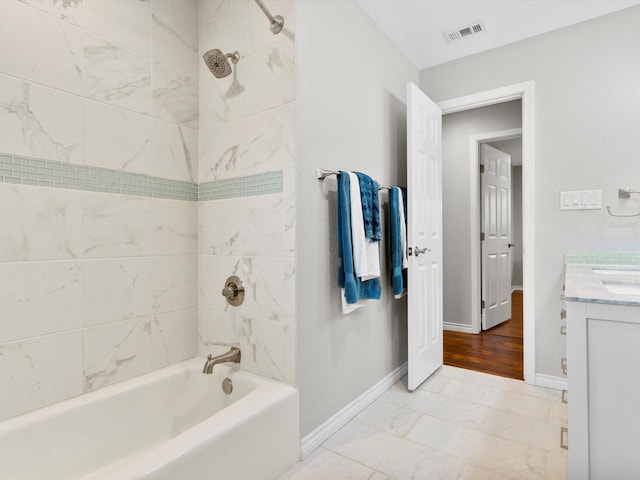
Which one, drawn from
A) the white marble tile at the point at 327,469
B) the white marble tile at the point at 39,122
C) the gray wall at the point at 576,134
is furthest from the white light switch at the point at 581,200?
the white marble tile at the point at 39,122

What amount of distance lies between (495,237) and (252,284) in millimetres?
3312

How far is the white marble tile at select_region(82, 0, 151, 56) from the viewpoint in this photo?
1589 mm

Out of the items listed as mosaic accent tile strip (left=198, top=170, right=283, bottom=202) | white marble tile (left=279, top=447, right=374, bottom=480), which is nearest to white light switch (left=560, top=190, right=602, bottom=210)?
mosaic accent tile strip (left=198, top=170, right=283, bottom=202)

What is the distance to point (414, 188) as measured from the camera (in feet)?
7.76

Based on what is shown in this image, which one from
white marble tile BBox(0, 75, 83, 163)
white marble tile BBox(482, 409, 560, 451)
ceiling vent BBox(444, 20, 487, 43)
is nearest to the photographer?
white marble tile BBox(0, 75, 83, 163)

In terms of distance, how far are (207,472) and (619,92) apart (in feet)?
9.88

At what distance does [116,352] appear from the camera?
168 cm

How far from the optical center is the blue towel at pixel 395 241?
232 cm

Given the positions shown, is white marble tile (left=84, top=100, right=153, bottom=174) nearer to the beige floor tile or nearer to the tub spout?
the tub spout

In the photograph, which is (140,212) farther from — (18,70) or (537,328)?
(537,328)

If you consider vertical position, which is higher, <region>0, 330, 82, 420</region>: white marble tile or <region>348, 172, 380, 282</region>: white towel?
<region>348, 172, 380, 282</region>: white towel

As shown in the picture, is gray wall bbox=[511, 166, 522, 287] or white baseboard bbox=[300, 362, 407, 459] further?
gray wall bbox=[511, 166, 522, 287]

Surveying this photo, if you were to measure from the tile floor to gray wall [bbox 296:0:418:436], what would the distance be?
0.55ft

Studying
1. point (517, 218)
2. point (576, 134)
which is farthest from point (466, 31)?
point (517, 218)
